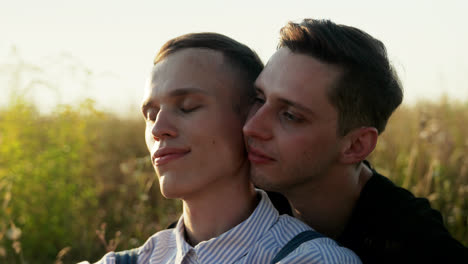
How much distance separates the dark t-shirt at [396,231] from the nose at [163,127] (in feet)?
3.50

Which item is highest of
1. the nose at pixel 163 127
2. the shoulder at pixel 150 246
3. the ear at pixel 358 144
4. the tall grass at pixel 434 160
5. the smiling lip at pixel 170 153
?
the nose at pixel 163 127

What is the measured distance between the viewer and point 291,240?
2221 mm

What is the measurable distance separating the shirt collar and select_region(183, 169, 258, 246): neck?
8 centimetres

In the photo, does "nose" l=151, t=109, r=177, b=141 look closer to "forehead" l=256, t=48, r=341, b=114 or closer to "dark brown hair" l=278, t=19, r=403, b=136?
"forehead" l=256, t=48, r=341, b=114

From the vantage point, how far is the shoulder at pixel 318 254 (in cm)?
201

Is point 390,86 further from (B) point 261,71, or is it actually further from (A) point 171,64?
(A) point 171,64

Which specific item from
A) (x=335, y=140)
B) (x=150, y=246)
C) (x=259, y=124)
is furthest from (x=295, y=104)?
(x=150, y=246)

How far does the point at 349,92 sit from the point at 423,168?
10.6 ft

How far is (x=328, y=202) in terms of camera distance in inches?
111

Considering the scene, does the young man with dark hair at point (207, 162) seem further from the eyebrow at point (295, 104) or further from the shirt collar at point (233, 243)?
the eyebrow at point (295, 104)

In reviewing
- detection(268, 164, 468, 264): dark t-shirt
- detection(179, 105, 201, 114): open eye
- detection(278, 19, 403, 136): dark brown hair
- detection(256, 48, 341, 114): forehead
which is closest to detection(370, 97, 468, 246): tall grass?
detection(268, 164, 468, 264): dark t-shirt

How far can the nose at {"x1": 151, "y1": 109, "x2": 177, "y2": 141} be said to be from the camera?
2260 mm

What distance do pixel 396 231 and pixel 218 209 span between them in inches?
33.8

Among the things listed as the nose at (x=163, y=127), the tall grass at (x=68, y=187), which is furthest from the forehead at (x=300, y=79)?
the tall grass at (x=68, y=187)
